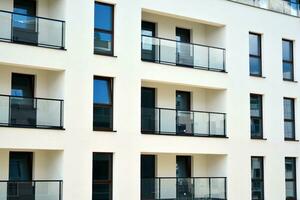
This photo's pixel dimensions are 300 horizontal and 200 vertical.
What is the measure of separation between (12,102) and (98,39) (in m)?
3.77

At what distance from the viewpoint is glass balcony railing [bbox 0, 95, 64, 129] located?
17297mm

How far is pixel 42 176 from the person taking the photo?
18.8 metres

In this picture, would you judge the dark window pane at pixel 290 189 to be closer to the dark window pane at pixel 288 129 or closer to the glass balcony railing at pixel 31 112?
the dark window pane at pixel 288 129

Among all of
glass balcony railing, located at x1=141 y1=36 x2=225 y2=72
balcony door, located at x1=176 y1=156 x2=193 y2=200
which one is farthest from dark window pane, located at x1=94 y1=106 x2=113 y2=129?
balcony door, located at x1=176 y1=156 x2=193 y2=200

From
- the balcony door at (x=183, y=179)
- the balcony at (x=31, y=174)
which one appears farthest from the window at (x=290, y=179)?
the balcony at (x=31, y=174)

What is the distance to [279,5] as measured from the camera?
25.5 metres

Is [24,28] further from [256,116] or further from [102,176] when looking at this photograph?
[256,116]

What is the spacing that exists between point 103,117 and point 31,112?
2528 mm

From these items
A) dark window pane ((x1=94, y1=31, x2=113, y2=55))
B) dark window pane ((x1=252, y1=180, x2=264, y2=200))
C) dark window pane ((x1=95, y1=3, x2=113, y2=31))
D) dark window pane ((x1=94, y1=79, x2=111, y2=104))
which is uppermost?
dark window pane ((x1=95, y1=3, x2=113, y2=31))

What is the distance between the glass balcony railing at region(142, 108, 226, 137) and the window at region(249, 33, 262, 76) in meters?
2.69

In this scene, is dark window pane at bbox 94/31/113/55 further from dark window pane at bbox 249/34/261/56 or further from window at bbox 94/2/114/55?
dark window pane at bbox 249/34/261/56

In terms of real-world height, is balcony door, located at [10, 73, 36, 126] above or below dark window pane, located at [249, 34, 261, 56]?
below

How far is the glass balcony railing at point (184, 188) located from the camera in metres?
20.3

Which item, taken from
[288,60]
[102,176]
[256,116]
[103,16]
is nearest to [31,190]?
[102,176]
